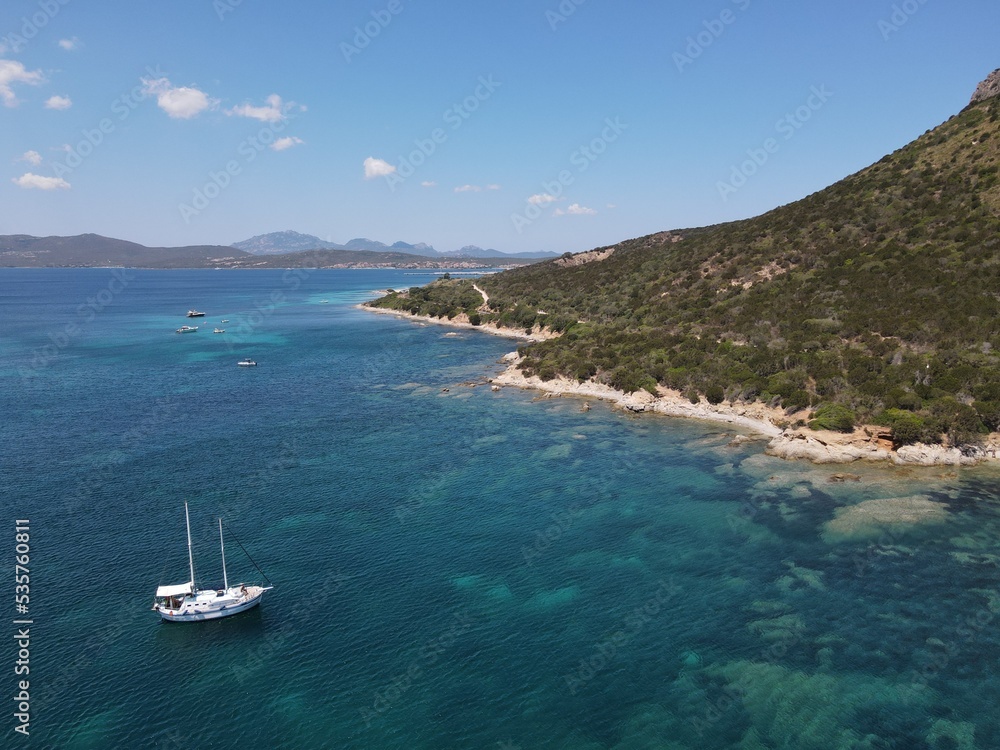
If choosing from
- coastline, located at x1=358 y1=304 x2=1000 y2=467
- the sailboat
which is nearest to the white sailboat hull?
the sailboat

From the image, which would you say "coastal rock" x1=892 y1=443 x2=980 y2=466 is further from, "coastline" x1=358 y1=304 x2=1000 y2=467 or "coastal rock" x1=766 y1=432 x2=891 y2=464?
"coastal rock" x1=766 y1=432 x2=891 y2=464

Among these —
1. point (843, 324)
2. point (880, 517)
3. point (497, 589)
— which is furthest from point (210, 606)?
point (843, 324)

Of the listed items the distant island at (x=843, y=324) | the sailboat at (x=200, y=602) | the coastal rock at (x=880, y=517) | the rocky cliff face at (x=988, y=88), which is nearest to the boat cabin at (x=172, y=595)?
the sailboat at (x=200, y=602)

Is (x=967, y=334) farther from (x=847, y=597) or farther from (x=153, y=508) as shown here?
(x=153, y=508)

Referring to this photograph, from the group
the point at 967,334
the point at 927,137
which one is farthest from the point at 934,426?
the point at 927,137

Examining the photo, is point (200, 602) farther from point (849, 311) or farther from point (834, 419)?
point (849, 311)
